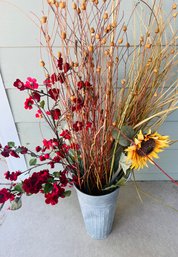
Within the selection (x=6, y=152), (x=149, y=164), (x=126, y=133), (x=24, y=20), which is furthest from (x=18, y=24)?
(x=149, y=164)

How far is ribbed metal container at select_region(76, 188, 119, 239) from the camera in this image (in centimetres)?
97

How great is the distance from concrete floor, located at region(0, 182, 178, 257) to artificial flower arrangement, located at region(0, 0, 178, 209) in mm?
351

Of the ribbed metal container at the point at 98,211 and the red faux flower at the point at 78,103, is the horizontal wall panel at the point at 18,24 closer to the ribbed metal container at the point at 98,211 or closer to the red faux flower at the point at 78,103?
the red faux flower at the point at 78,103

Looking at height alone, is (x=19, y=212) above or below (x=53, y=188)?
below

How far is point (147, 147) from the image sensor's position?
2.41 feet

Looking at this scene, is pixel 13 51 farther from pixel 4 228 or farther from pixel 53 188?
pixel 4 228

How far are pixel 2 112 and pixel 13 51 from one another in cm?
34

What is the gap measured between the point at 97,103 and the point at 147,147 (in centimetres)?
23

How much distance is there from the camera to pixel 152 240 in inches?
46.6

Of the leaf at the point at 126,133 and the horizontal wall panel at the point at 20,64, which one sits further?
the horizontal wall panel at the point at 20,64

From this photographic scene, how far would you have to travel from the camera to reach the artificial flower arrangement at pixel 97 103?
730 mm

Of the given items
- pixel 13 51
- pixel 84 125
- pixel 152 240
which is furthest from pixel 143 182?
pixel 13 51

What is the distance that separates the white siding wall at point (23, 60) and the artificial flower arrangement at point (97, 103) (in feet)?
0.26

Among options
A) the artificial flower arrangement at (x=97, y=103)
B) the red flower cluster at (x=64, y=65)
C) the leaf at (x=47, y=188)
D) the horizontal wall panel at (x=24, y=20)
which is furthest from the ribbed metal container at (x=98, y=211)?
the horizontal wall panel at (x=24, y=20)
